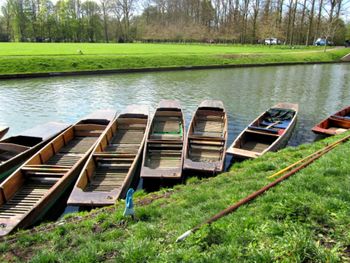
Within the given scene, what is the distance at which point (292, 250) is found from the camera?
405 cm

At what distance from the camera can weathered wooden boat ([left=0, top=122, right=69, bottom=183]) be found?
996 cm

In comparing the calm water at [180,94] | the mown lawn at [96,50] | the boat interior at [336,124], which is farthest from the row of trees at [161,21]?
the boat interior at [336,124]

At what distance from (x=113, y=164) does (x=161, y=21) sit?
281 feet

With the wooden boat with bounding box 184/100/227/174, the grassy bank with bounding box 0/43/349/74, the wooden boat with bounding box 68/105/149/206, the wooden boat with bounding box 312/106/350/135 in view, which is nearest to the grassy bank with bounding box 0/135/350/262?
the wooden boat with bounding box 68/105/149/206

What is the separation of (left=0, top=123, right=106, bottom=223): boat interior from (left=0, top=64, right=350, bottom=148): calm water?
573 centimetres

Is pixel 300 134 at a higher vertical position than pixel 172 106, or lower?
lower

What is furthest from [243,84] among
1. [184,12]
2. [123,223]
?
[184,12]

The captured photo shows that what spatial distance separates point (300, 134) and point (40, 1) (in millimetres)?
88702

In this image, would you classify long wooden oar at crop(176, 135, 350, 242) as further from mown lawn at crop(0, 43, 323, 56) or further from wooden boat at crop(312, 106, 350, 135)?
mown lawn at crop(0, 43, 323, 56)

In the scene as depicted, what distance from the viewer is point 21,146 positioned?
440 inches

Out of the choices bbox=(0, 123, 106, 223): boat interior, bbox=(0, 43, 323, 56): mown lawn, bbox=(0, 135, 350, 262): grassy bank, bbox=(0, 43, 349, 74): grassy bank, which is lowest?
bbox=(0, 123, 106, 223): boat interior

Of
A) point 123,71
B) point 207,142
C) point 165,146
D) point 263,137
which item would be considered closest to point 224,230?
point 165,146

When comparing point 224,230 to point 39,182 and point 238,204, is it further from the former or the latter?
point 39,182

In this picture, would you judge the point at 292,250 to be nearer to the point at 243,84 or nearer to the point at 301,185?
the point at 301,185
